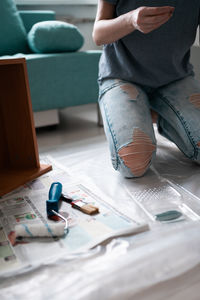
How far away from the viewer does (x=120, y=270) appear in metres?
0.63

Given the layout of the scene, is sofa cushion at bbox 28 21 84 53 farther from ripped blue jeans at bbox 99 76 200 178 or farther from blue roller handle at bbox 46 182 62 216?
blue roller handle at bbox 46 182 62 216

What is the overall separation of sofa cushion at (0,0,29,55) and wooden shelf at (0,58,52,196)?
93 cm

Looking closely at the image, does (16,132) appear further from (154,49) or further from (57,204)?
(154,49)

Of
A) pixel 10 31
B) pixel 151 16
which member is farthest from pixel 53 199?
pixel 10 31

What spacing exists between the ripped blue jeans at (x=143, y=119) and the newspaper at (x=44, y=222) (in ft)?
0.56

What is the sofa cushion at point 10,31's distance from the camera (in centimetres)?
188

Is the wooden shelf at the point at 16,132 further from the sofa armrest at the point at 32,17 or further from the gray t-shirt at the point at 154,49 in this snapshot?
the sofa armrest at the point at 32,17

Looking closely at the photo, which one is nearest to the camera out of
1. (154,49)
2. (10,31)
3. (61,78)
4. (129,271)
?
(129,271)

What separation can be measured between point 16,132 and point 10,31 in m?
1.03

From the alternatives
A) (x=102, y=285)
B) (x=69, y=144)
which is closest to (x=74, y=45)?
(x=69, y=144)

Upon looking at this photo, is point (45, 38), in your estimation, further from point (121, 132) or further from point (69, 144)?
point (121, 132)

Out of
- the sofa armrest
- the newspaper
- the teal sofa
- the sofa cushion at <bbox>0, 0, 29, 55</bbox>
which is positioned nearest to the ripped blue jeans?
the newspaper

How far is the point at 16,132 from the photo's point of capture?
112cm

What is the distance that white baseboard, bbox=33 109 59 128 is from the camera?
5.59 ft
